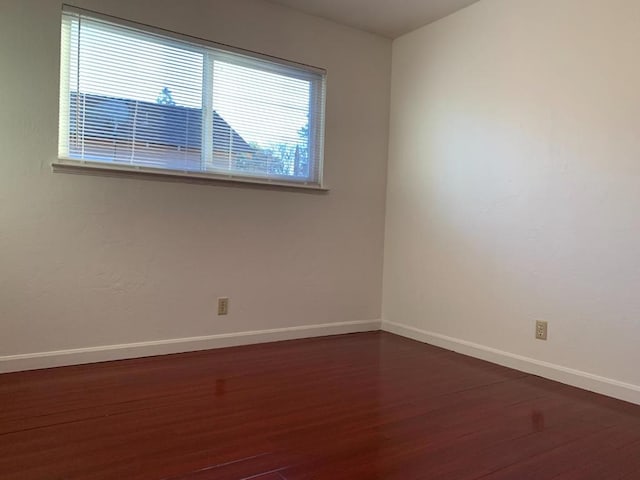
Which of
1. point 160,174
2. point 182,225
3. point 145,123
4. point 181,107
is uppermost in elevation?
point 181,107

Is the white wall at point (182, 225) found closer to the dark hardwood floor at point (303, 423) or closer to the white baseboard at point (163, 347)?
the white baseboard at point (163, 347)

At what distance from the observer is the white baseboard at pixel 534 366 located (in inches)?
96.5

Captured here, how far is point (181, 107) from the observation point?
120 inches

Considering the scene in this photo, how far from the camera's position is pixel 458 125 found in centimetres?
339

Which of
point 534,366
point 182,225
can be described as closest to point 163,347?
point 182,225

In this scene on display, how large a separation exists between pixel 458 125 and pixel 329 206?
111 cm

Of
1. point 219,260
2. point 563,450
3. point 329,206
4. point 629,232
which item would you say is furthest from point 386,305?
point 563,450

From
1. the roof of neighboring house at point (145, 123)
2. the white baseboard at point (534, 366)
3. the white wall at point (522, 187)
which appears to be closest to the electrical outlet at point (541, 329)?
the white wall at point (522, 187)

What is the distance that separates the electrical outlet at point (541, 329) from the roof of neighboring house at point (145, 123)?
223 cm

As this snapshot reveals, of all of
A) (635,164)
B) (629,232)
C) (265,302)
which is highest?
(635,164)

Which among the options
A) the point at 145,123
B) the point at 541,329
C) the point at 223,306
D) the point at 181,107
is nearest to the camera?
the point at 541,329

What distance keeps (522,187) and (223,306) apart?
2.08 metres

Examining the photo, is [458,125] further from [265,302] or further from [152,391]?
[152,391]

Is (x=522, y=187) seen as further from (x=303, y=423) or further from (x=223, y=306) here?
(x=223, y=306)
